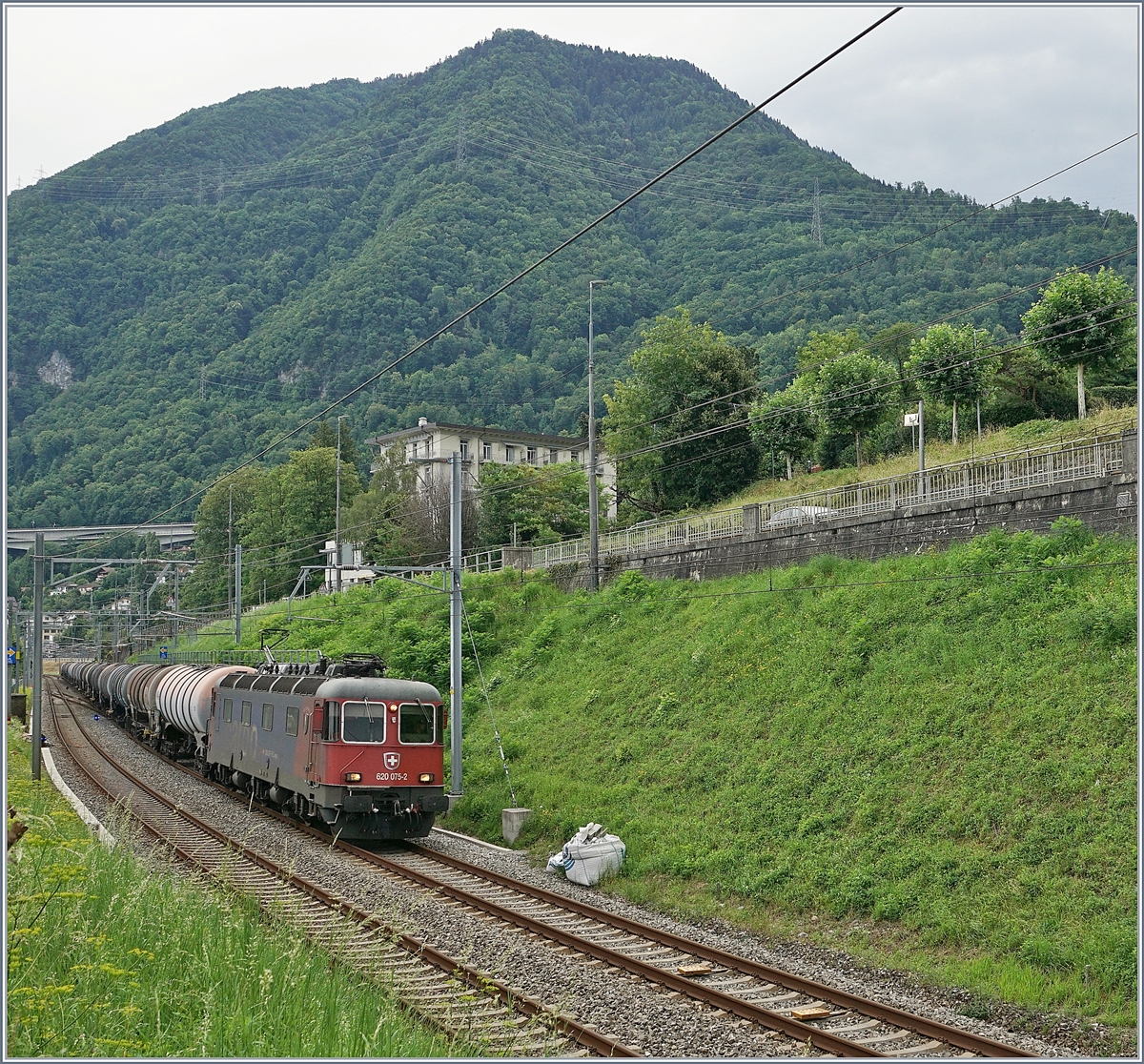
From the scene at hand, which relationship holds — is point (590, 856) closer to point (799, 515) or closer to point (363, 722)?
point (363, 722)

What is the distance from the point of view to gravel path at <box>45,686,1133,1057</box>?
10.1 metres

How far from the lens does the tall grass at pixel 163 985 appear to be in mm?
7281

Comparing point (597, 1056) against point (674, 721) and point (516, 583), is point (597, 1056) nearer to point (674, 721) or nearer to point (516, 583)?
point (674, 721)

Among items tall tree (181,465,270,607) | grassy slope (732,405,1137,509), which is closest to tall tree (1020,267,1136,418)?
grassy slope (732,405,1137,509)

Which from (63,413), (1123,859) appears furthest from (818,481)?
(63,413)

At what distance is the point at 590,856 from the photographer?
17703mm

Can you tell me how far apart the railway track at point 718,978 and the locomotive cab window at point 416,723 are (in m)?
3.16

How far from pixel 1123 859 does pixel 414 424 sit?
8961cm

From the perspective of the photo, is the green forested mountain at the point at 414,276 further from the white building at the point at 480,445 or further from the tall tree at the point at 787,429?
the tall tree at the point at 787,429

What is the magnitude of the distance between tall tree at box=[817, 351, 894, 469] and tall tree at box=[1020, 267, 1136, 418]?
851 cm

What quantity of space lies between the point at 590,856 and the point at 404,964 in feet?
20.1

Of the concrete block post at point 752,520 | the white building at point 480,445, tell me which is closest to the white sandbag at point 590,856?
the concrete block post at point 752,520

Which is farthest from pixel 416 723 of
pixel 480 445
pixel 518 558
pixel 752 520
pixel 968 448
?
pixel 480 445

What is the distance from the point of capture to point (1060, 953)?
37.8ft
